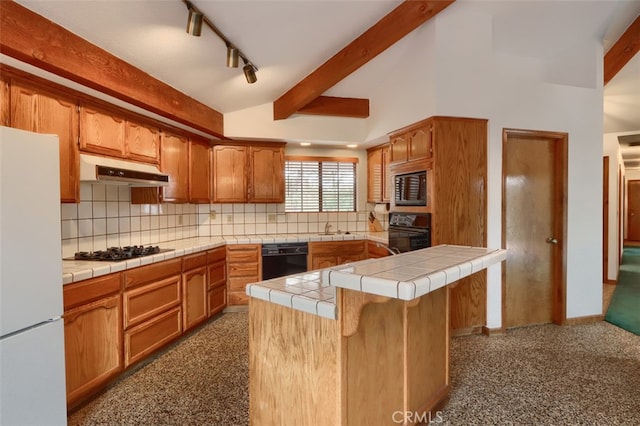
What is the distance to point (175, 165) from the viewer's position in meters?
3.41

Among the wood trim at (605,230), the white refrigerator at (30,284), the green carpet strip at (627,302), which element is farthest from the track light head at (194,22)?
the wood trim at (605,230)

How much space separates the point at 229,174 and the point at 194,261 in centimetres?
129

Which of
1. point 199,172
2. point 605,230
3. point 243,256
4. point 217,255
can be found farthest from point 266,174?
point 605,230

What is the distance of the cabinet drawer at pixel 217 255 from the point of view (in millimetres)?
3500

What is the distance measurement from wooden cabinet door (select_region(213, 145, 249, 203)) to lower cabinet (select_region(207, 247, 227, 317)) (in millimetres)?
696

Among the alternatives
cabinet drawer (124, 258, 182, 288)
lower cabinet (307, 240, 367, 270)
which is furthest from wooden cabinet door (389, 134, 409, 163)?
cabinet drawer (124, 258, 182, 288)

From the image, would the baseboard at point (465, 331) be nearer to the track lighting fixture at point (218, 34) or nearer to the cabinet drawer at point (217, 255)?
the cabinet drawer at point (217, 255)

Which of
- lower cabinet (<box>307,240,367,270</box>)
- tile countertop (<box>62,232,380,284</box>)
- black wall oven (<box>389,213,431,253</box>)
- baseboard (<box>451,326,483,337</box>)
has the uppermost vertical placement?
black wall oven (<box>389,213,431,253</box>)

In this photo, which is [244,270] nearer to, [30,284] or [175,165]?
[175,165]

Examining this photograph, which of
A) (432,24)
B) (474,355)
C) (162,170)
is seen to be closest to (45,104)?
(162,170)

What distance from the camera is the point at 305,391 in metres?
1.48

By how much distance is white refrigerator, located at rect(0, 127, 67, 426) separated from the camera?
1.47 meters

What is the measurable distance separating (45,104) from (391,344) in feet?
8.49

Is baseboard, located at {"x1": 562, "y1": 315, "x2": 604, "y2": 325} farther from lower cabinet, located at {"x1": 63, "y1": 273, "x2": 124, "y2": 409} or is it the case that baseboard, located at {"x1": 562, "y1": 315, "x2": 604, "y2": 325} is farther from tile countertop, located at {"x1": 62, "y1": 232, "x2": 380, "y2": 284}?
lower cabinet, located at {"x1": 63, "y1": 273, "x2": 124, "y2": 409}
